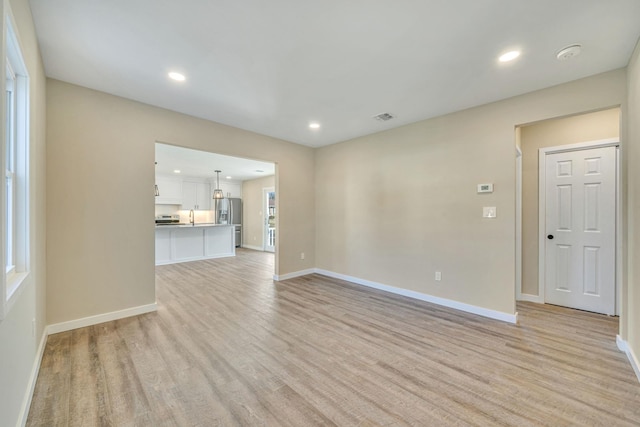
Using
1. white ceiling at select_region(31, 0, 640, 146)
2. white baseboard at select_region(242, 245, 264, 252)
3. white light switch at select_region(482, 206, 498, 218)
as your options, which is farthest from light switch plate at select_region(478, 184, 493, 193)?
white baseboard at select_region(242, 245, 264, 252)

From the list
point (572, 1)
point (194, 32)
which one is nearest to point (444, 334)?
point (572, 1)

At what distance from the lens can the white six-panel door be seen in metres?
3.23

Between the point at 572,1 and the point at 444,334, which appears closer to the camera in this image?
the point at 572,1

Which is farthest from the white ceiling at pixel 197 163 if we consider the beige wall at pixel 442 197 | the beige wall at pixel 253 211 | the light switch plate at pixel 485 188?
the light switch plate at pixel 485 188

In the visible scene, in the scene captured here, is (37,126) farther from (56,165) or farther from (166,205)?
(166,205)

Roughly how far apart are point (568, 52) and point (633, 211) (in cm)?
144

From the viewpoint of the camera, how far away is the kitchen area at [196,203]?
6311 millimetres

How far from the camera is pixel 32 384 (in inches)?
72.3

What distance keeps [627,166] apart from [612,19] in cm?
126

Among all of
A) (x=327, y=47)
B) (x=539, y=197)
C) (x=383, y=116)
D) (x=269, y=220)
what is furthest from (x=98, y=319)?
(x=269, y=220)

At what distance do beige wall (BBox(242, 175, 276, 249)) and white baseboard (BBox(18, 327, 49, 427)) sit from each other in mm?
6670

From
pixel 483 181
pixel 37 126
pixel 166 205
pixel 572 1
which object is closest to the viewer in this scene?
pixel 572 1

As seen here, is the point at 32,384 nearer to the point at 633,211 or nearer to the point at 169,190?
the point at 633,211

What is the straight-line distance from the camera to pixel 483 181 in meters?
3.25
